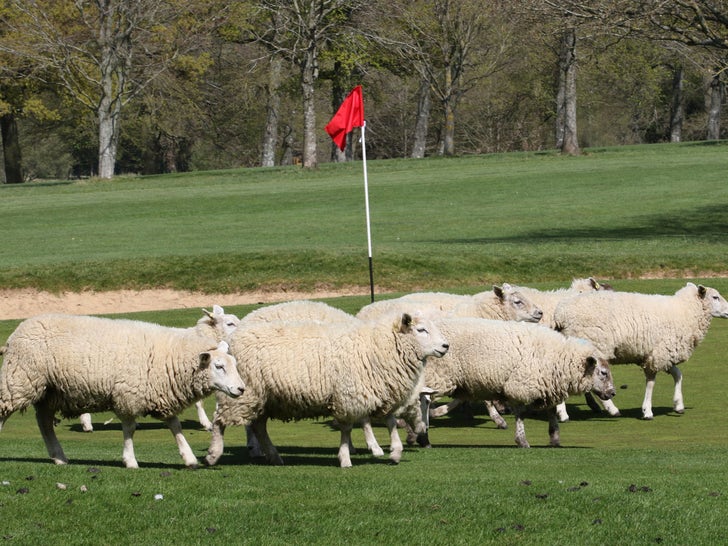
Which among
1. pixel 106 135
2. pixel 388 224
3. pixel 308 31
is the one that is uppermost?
pixel 308 31

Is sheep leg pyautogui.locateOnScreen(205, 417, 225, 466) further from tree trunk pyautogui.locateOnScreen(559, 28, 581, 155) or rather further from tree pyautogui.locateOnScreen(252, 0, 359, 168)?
tree trunk pyautogui.locateOnScreen(559, 28, 581, 155)

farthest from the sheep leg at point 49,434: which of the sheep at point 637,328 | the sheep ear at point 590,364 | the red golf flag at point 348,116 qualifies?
the red golf flag at point 348,116

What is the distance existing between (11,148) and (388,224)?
38611 mm

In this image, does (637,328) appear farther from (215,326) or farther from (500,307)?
(215,326)

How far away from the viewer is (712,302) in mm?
17609

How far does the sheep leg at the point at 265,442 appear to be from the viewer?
40.9ft

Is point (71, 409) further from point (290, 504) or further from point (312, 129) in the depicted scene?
point (312, 129)

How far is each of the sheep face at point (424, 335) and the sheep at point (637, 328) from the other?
470cm

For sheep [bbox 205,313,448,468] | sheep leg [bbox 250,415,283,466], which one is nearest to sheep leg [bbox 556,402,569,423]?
sheep [bbox 205,313,448,468]

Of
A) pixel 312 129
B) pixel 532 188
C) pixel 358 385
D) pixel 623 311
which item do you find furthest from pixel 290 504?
pixel 312 129

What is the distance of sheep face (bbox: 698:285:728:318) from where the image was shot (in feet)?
57.5

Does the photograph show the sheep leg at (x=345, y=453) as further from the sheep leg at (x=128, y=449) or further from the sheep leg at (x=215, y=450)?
A: the sheep leg at (x=128, y=449)

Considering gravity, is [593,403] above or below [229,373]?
below

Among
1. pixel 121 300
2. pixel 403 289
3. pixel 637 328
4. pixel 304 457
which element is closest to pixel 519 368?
pixel 304 457
